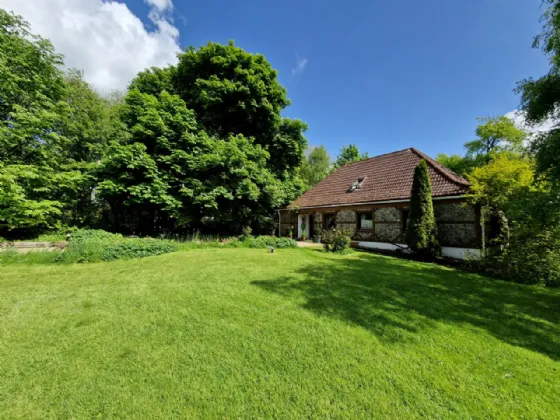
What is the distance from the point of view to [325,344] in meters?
3.09

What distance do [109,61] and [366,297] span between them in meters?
28.3

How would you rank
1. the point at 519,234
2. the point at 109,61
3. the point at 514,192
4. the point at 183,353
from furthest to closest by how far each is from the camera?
the point at 109,61 → the point at 514,192 → the point at 519,234 → the point at 183,353

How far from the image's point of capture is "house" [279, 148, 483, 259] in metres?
9.99

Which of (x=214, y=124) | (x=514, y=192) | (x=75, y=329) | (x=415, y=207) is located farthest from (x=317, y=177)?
(x=75, y=329)

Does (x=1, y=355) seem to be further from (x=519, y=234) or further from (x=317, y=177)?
(x=317, y=177)

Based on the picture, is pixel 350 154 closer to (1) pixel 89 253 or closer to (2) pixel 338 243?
(2) pixel 338 243

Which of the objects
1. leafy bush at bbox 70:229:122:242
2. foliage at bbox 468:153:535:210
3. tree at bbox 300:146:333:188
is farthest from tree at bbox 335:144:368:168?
leafy bush at bbox 70:229:122:242

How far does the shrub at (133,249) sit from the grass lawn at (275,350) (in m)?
2.86

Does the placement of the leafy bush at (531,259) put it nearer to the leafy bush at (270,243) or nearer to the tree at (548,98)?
the tree at (548,98)

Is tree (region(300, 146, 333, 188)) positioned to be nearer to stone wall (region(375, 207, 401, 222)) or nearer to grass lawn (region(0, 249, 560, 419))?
stone wall (region(375, 207, 401, 222))

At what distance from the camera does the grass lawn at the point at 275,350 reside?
2.20 meters

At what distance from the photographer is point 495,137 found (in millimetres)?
19781

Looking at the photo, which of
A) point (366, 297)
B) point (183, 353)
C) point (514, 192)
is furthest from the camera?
point (514, 192)

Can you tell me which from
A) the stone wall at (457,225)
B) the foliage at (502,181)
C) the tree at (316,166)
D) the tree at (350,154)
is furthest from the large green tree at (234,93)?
the tree at (350,154)
